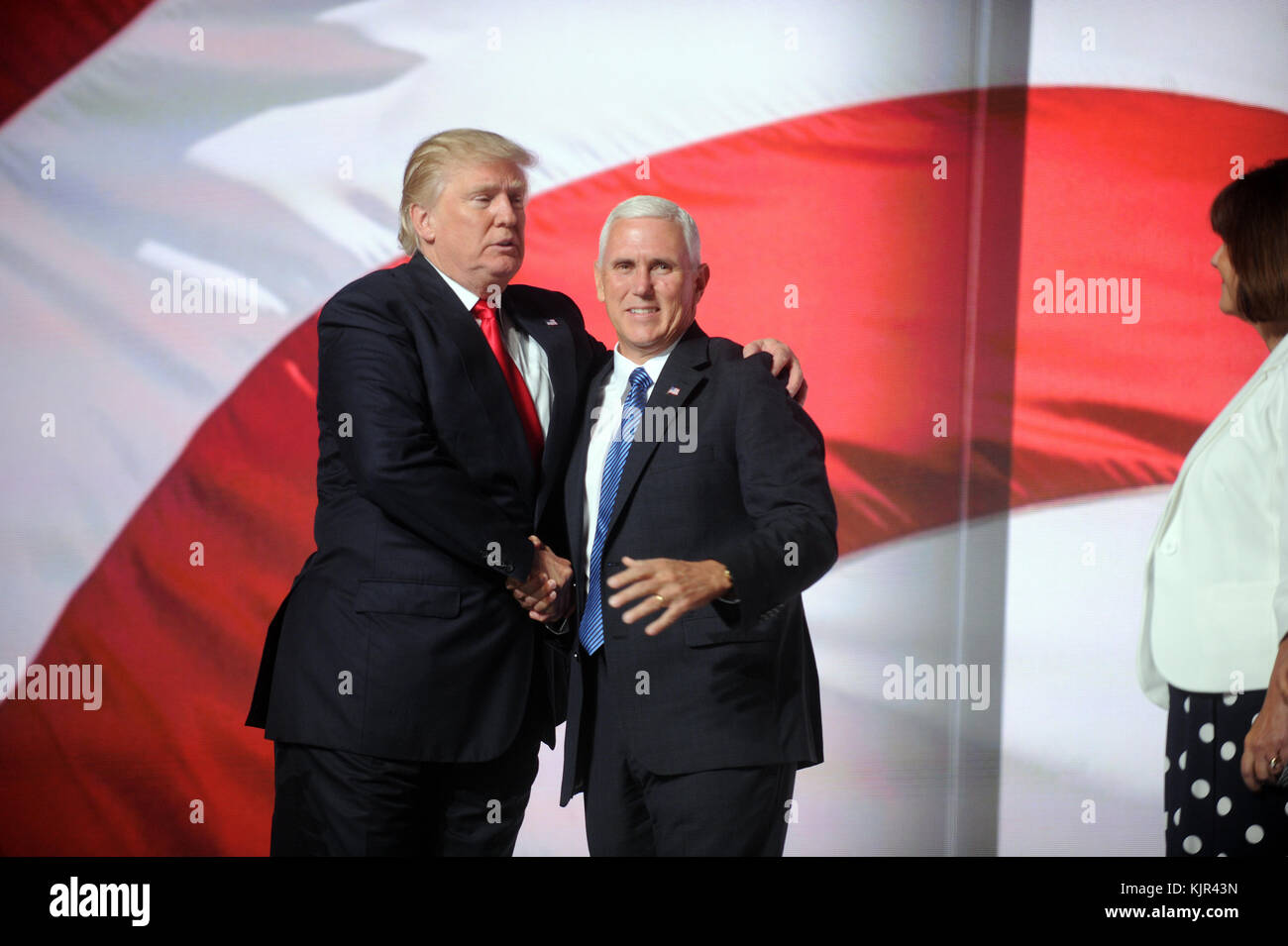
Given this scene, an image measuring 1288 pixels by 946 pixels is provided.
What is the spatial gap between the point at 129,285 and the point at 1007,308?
2.46 m

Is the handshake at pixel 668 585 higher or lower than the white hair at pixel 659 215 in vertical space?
lower

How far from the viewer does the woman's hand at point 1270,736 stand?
1.85 meters

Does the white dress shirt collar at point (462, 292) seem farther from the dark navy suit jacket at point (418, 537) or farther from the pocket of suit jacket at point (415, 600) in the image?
the pocket of suit jacket at point (415, 600)

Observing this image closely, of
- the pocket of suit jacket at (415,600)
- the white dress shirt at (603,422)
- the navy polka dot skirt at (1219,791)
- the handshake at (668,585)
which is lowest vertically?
the navy polka dot skirt at (1219,791)

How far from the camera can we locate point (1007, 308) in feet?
10.3

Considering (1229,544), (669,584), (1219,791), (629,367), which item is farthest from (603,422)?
(1219,791)

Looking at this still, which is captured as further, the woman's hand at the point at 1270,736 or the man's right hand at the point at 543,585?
the man's right hand at the point at 543,585

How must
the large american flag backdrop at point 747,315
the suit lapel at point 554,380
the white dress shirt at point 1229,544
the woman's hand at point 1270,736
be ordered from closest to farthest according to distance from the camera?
the woman's hand at point 1270,736 → the white dress shirt at point 1229,544 → the suit lapel at point 554,380 → the large american flag backdrop at point 747,315

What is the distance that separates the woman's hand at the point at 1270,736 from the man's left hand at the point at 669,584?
0.91m

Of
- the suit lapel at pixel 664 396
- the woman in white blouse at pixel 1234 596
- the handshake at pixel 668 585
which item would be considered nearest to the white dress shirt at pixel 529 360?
the suit lapel at pixel 664 396

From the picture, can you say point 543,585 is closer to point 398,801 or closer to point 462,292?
point 398,801
